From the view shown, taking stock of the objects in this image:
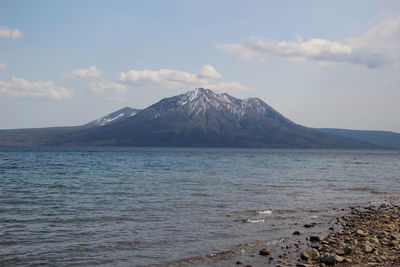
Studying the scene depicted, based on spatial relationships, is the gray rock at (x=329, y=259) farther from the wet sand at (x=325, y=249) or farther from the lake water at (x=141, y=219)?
the lake water at (x=141, y=219)

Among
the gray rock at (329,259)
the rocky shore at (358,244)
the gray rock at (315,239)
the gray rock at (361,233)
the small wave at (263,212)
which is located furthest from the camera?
the small wave at (263,212)

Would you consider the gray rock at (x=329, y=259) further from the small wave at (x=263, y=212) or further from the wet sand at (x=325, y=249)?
the small wave at (x=263, y=212)

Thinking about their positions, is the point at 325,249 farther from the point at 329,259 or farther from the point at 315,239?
the point at 329,259

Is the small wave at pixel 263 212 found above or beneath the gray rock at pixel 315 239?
beneath

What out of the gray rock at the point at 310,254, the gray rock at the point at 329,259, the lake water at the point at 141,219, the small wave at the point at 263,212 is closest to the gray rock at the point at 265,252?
the gray rock at the point at 310,254

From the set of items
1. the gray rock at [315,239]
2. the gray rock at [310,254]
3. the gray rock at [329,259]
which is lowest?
the gray rock at [315,239]

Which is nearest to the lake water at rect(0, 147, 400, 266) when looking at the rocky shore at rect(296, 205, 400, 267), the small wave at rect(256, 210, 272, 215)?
the small wave at rect(256, 210, 272, 215)

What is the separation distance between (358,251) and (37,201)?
22863mm

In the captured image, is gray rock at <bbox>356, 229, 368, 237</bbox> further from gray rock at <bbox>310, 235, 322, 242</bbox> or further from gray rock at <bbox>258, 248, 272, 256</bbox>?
gray rock at <bbox>258, 248, 272, 256</bbox>

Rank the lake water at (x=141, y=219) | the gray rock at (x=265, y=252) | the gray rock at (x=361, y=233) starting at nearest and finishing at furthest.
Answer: the gray rock at (x=265, y=252), the lake water at (x=141, y=219), the gray rock at (x=361, y=233)

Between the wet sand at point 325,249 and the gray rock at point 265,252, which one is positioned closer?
the wet sand at point 325,249

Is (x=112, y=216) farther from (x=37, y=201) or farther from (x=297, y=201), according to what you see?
(x=297, y=201)

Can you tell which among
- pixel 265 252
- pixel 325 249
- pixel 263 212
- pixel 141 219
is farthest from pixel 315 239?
pixel 141 219

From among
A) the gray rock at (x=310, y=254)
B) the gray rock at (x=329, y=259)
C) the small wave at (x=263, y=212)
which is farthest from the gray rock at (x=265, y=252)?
the small wave at (x=263, y=212)
